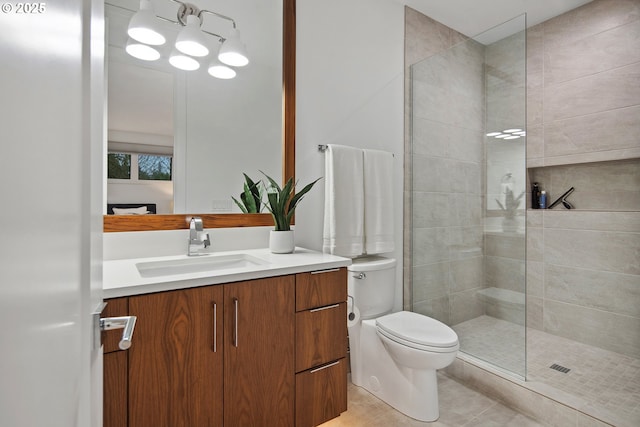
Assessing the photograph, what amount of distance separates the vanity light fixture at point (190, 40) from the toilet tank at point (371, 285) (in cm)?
129

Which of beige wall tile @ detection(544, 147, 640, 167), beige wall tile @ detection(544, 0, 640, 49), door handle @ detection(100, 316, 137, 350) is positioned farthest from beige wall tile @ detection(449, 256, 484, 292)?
door handle @ detection(100, 316, 137, 350)

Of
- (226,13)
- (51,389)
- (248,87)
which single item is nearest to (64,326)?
(51,389)

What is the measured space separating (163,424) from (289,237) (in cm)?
91

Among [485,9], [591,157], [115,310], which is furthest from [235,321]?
[485,9]

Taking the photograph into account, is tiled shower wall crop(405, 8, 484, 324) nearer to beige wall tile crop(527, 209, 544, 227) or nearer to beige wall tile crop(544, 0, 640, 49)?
beige wall tile crop(527, 209, 544, 227)

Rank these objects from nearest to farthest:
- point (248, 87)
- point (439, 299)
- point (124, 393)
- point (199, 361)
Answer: point (124, 393)
point (199, 361)
point (248, 87)
point (439, 299)

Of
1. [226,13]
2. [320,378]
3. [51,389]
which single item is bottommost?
[320,378]

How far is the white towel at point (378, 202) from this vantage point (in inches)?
83.7

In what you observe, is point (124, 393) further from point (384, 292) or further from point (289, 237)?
point (384, 292)

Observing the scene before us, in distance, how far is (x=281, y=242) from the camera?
171 cm

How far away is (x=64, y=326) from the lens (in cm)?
34

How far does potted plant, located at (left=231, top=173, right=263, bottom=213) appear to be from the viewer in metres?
1.83

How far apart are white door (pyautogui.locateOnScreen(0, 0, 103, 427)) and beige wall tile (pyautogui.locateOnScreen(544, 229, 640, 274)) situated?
2939 millimetres

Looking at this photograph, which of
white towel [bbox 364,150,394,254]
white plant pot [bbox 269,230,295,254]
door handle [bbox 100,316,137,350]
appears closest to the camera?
door handle [bbox 100,316,137,350]
